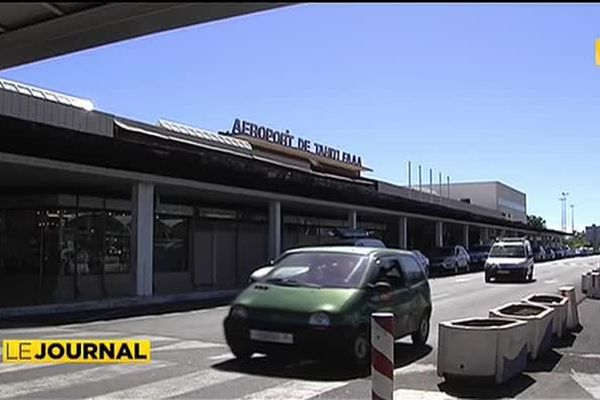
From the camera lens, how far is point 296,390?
856cm

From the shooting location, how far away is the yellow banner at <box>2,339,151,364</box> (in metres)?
10.5

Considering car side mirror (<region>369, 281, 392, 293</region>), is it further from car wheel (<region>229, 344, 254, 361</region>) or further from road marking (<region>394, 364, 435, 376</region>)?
car wheel (<region>229, 344, 254, 361</region>)

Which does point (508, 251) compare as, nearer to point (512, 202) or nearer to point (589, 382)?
point (589, 382)

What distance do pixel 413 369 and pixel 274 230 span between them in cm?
2080

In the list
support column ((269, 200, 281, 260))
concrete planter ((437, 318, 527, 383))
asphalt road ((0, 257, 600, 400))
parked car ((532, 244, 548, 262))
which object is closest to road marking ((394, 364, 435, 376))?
asphalt road ((0, 257, 600, 400))

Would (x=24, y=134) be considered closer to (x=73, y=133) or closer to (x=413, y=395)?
(x=73, y=133)

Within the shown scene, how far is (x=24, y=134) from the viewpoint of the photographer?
1758cm

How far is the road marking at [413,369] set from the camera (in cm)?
995

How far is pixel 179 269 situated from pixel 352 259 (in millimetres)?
19755

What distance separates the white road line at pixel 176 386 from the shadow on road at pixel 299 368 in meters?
0.42

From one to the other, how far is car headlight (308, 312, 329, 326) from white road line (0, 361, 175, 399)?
2058 mm

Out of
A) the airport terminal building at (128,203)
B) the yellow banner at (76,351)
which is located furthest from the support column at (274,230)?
the yellow banner at (76,351)

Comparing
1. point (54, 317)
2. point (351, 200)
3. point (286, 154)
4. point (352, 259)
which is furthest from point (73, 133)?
point (286, 154)

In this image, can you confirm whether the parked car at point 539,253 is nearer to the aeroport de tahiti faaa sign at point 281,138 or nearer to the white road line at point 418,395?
the aeroport de tahiti faaa sign at point 281,138
